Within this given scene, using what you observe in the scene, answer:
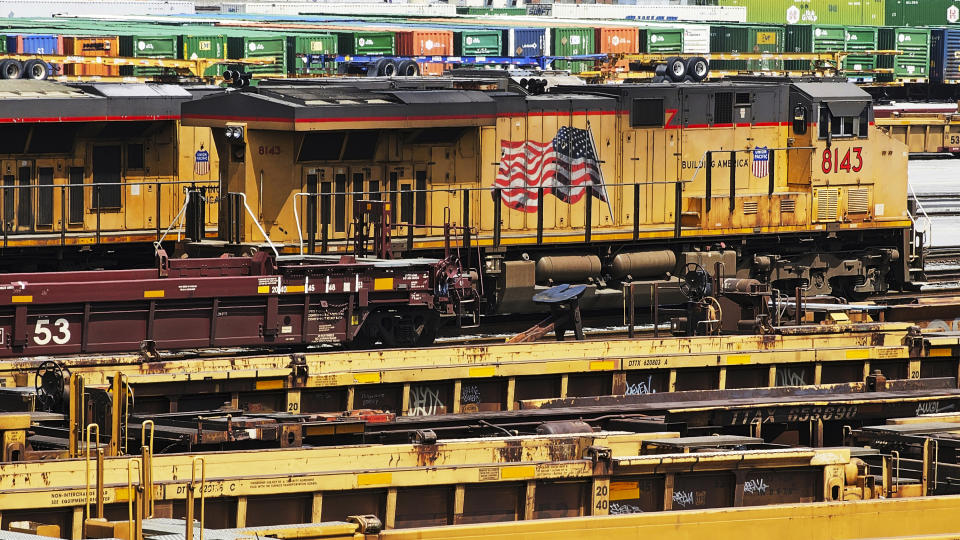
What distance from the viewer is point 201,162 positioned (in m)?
23.3

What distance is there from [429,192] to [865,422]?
9.32 m

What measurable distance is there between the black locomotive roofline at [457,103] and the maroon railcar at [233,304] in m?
2.22

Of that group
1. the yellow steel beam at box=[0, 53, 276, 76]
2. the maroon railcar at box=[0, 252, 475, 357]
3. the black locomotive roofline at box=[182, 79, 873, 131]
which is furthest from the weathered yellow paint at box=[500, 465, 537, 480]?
the yellow steel beam at box=[0, 53, 276, 76]

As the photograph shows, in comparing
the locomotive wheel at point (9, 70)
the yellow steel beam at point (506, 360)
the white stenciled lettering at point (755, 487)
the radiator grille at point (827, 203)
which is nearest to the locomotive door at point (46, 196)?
the locomotive wheel at point (9, 70)

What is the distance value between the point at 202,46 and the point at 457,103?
96.5ft

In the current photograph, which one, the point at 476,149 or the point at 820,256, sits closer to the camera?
the point at 476,149

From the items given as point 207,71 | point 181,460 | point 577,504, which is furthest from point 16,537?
point 207,71

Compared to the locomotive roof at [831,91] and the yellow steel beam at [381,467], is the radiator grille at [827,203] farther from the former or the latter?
the yellow steel beam at [381,467]

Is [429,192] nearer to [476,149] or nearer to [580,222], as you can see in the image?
[476,149]

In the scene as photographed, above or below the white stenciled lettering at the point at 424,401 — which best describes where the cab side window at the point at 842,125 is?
above

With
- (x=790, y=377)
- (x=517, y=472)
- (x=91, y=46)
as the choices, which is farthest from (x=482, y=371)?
(x=91, y=46)

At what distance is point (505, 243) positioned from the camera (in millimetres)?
22078

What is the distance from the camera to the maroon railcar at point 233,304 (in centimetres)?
1725

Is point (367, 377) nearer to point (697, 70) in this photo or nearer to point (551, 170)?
point (551, 170)
